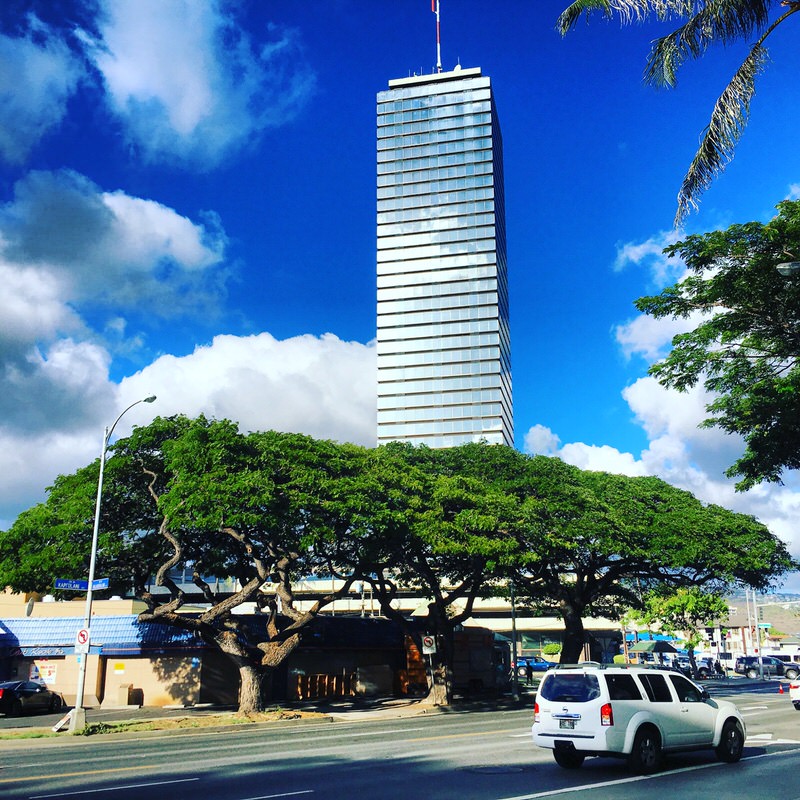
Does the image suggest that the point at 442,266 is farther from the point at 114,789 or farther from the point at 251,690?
the point at 114,789

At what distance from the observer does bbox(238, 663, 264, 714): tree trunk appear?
3005cm

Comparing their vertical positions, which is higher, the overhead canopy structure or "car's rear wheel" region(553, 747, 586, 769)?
the overhead canopy structure

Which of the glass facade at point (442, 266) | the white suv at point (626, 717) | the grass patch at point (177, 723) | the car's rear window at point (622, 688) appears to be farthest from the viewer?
the glass facade at point (442, 266)

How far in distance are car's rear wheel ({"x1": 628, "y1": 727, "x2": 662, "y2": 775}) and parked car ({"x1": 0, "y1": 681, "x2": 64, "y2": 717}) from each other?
27782mm

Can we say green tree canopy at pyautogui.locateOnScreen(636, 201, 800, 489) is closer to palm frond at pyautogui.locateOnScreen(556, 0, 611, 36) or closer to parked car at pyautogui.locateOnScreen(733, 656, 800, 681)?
palm frond at pyautogui.locateOnScreen(556, 0, 611, 36)

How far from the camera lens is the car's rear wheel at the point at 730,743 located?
1551 cm

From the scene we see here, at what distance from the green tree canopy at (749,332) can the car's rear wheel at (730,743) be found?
495 inches

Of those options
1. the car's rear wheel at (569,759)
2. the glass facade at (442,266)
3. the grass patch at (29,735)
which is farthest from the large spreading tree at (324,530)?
the glass facade at (442,266)

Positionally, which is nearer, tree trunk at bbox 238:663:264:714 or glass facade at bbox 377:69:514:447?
tree trunk at bbox 238:663:264:714

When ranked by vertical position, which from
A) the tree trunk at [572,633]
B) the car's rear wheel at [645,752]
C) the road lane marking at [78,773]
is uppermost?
the tree trunk at [572,633]

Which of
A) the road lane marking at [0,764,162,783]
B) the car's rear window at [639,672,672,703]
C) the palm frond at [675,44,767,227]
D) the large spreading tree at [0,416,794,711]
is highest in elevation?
the palm frond at [675,44,767,227]

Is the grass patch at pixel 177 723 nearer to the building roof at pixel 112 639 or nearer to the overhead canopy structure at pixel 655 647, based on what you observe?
the building roof at pixel 112 639

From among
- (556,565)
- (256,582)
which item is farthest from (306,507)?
(556,565)

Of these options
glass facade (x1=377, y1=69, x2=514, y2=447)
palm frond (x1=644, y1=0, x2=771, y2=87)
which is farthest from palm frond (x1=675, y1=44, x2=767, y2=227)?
glass facade (x1=377, y1=69, x2=514, y2=447)
